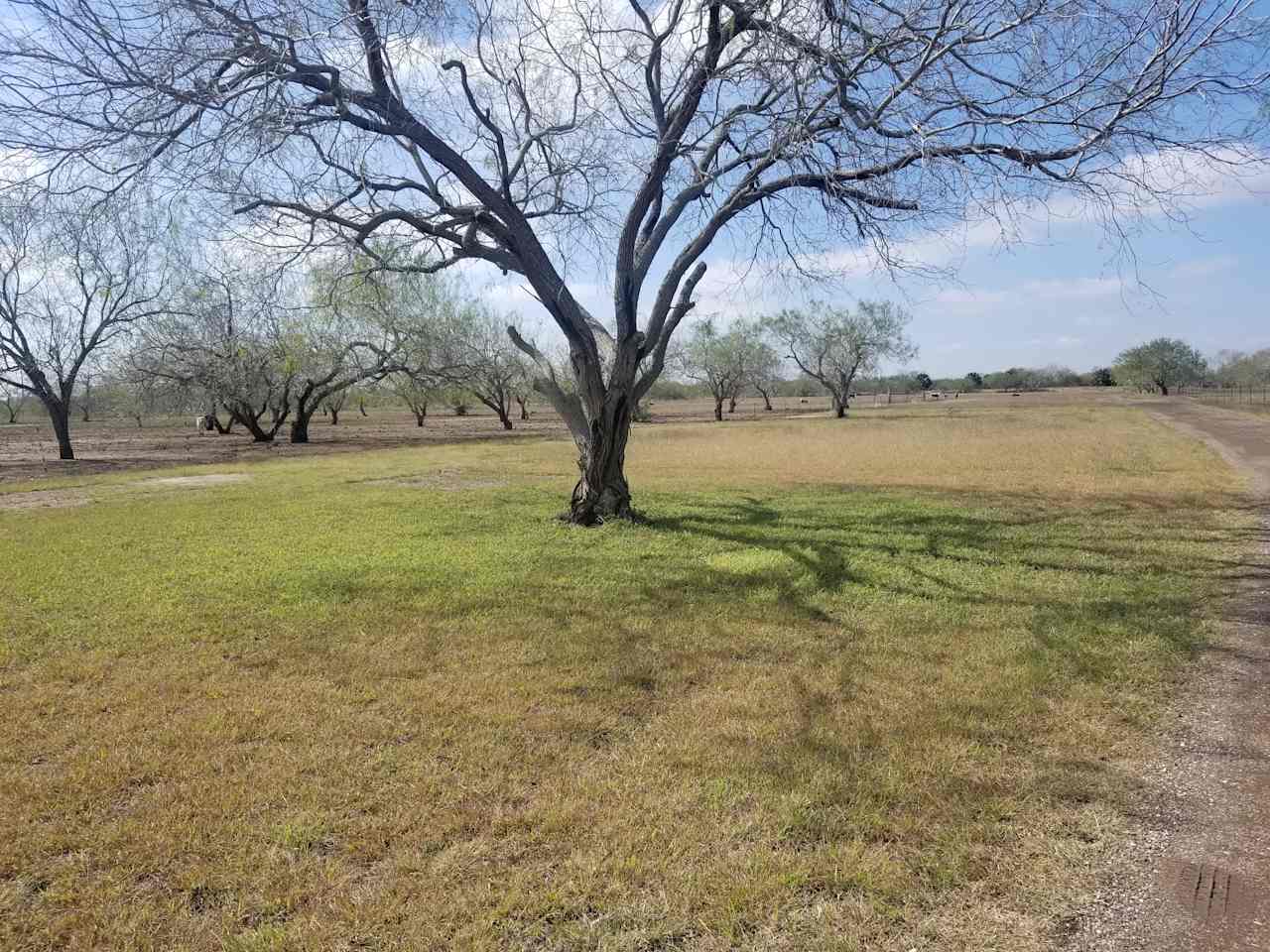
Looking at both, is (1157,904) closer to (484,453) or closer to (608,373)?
(608,373)

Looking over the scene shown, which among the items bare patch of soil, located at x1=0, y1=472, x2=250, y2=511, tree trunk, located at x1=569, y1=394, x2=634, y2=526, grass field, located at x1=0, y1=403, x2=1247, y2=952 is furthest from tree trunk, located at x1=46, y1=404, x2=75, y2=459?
tree trunk, located at x1=569, y1=394, x2=634, y2=526

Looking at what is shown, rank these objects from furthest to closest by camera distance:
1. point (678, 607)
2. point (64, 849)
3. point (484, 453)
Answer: point (484, 453) → point (678, 607) → point (64, 849)

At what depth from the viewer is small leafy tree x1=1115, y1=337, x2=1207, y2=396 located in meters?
84.2

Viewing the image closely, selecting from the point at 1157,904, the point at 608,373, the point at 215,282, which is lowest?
the point at 1157,904

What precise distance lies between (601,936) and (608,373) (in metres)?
7.85

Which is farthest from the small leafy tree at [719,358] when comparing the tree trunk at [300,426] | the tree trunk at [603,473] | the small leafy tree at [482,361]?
the tree trunk at [603,473]

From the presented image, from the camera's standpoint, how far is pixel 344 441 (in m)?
32.9

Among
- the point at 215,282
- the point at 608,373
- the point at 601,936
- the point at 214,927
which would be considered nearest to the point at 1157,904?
the point at 601,936

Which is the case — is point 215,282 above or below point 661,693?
above

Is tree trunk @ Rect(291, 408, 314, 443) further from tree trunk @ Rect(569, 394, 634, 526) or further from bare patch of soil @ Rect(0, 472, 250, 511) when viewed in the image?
tree trunk @ Rect(569, 394, 634, 526)

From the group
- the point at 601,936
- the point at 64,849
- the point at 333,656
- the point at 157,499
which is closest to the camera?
the point at 601,936

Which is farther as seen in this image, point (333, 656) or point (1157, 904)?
point (333, 656)

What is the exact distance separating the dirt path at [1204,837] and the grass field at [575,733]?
0.47ft

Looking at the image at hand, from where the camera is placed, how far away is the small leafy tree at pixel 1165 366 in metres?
84.2
